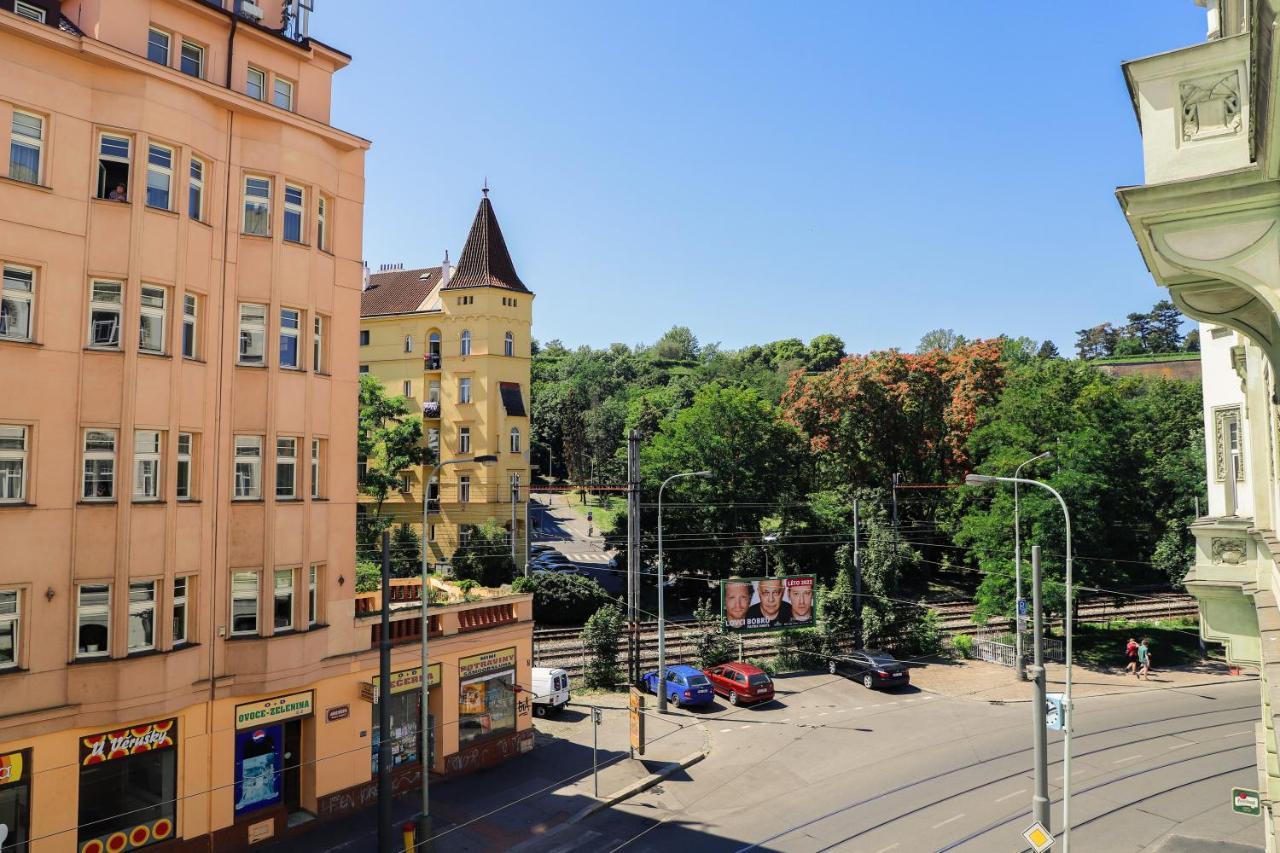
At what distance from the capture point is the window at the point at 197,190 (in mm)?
17266

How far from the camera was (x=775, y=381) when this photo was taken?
3270 inches

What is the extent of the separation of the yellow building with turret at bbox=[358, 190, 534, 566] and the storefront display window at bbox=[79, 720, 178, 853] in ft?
92.0

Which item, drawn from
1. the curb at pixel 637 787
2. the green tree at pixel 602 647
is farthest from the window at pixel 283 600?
Answer: the green tree at pixel 602 647

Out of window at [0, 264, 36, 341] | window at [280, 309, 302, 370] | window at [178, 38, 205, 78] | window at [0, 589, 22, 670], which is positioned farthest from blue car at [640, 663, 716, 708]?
window at [178, 38, 205, 78]

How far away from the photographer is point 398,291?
170ft

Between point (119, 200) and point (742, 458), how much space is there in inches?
1360

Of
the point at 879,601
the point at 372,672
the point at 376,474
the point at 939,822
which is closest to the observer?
the point at 939,822

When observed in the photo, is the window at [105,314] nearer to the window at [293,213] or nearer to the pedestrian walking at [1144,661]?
the window at [293,213]

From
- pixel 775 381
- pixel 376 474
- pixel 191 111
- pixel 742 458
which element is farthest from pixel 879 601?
pixel 775 381

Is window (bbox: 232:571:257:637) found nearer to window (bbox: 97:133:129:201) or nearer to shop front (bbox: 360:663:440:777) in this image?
shop front (bbox: 360:663:440:777)

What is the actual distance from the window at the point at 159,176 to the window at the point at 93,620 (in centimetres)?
738

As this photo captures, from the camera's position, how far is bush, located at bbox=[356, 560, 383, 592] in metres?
26.5

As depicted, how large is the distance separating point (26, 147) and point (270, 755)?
1286 cm

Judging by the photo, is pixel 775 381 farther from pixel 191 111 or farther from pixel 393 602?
pixel 191 111
